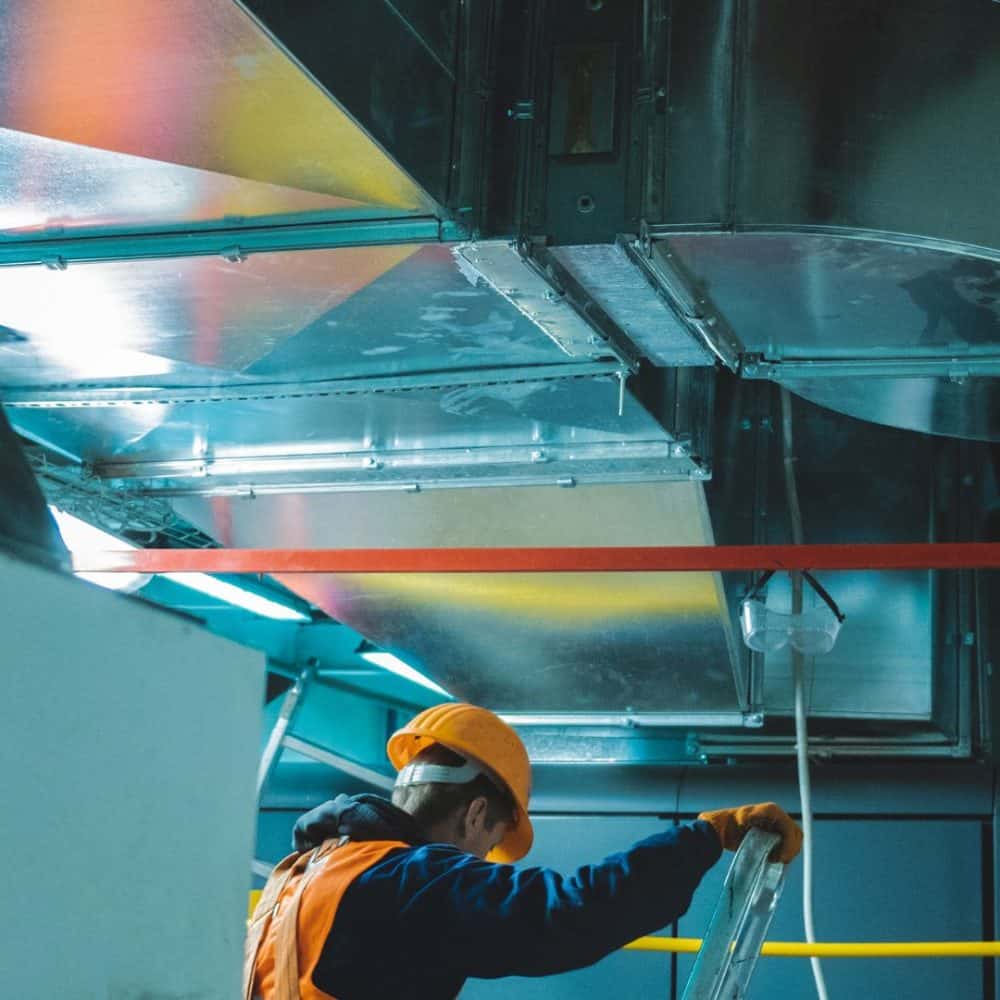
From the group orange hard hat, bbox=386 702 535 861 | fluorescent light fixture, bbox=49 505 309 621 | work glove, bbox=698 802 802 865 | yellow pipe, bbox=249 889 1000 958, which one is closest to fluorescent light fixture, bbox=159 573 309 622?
fluorescent light fixture, bbox=49 505 309 621

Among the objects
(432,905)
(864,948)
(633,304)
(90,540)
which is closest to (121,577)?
(90,540)

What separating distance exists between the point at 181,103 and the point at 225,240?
0.48 m

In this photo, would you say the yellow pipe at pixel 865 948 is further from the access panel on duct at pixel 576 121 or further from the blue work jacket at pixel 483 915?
the access panel on duct at pixel 576 121

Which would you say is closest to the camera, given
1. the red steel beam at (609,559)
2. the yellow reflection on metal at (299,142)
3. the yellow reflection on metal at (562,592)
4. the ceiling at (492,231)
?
the yellow reflection on metal at (299,142)

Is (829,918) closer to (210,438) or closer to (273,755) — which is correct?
(273,755)

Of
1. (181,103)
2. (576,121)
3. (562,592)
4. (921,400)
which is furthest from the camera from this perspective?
(562,592)

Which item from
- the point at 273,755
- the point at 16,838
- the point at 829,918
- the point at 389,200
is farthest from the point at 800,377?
the point at 273,755

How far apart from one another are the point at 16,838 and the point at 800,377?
2713 mm

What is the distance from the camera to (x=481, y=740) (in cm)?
322

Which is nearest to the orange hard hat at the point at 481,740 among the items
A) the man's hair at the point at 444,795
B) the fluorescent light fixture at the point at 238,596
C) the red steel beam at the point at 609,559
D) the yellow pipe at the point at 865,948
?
the man's hair at the point at 444,795

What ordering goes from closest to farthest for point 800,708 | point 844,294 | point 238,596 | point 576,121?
point 576,121 < point 844,294 < point 800,708 < point 238,596

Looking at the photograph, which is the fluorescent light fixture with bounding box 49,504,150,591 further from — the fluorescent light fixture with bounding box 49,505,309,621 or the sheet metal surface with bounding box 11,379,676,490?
the sheet metal surface with bounding box 11,379,676,490

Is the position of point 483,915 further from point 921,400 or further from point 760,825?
point 921,400

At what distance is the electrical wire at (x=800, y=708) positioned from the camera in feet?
13.1
